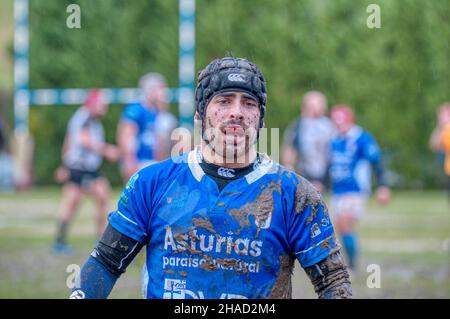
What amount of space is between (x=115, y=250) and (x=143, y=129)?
29.5 feet

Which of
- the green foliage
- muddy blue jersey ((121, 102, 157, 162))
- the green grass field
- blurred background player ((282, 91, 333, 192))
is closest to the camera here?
the green grass field

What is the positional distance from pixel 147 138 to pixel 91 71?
18920 mm

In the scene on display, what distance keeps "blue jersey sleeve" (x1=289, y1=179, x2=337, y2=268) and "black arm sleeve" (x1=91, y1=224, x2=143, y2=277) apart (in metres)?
0.73

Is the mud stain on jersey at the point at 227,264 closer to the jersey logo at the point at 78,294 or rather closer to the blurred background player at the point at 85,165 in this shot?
the jersey logo at the point at 78,294

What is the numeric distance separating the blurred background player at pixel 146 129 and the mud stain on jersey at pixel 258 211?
347 inches

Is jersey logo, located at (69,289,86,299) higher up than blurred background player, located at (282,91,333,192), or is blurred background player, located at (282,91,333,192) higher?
blurred background player, located at (282,91,333,192)

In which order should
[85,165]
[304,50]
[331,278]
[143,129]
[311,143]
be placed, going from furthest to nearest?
[304,50] → [311,143] → [85,165] → [143,129] → [331,278]

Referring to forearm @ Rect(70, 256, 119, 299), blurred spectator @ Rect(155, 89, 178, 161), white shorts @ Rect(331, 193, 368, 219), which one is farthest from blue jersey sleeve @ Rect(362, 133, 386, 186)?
forearm @ Rect(70, 256, 119, 299)

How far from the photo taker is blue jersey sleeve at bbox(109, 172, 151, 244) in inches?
167

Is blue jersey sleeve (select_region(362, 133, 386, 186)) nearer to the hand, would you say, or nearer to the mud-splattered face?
the hand

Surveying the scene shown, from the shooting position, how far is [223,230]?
418cm

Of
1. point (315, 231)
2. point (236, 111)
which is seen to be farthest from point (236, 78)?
point (315, 231)

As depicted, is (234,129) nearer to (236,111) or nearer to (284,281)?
(236,111)
